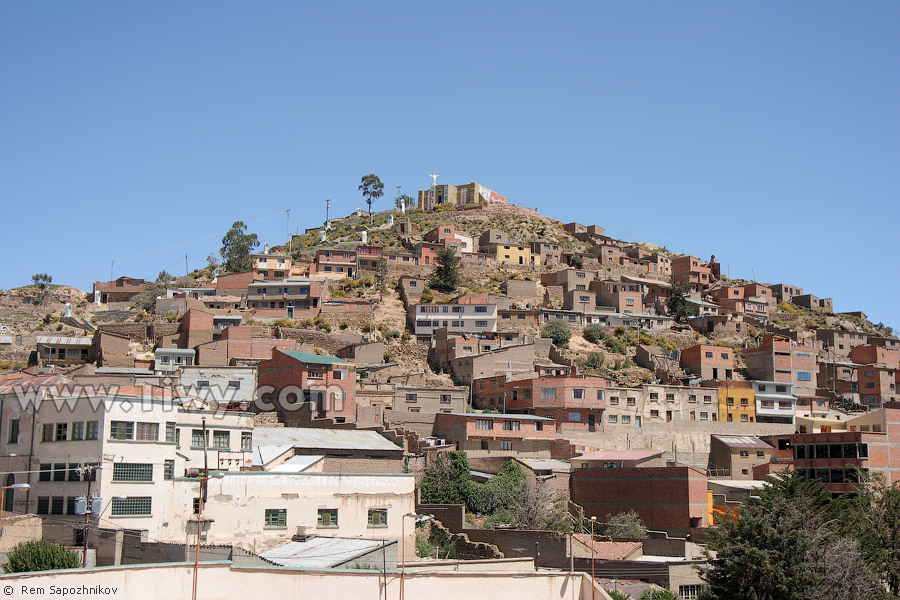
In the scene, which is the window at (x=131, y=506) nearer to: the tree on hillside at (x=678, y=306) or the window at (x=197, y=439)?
the window at (x=197, y=439)

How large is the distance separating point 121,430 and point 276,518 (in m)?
6.08

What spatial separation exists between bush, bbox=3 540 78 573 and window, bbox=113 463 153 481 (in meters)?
3.97

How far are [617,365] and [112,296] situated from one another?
1683 inches

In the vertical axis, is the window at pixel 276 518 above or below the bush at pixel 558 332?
below

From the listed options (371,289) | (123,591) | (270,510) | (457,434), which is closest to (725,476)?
(457,434)

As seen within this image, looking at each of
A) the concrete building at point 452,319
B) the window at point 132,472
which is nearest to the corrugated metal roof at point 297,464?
the window at point 132,472

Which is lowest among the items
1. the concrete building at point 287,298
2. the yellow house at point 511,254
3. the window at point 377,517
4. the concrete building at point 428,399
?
the window at point 377,517

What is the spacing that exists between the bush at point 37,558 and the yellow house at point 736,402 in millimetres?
44746

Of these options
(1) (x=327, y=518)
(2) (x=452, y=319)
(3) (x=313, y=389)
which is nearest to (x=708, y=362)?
(2) (x=452, y=319)

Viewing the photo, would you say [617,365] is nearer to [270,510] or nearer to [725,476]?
[725,476]

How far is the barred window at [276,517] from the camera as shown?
33.3 m

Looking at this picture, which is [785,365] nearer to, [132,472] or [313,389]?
[313,389]

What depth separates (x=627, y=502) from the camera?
44.0 m

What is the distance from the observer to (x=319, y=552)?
1167 inches
